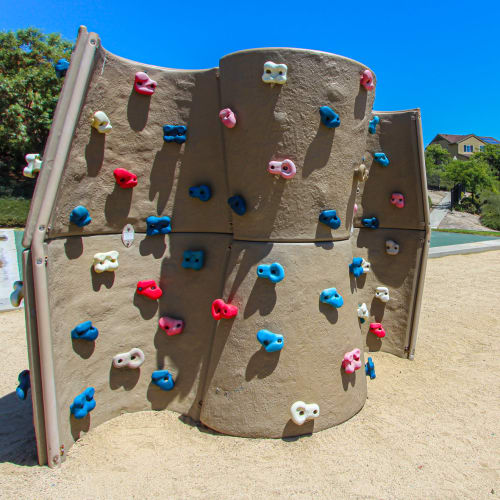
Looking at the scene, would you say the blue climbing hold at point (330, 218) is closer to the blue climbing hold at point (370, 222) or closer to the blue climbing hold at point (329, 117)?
the blue climbing hold at point (329, 117)

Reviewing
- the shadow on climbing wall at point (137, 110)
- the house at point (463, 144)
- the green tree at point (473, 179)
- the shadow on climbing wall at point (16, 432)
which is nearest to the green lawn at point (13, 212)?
the shadow on climbing wall at point (16, 432)

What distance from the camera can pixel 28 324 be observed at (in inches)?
114

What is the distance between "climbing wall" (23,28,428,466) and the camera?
311 centimetres

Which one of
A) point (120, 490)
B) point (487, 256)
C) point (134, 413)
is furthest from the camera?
point (487, 256)

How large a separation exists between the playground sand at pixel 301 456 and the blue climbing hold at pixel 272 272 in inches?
53.7

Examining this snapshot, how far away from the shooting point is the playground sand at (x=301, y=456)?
287 cm

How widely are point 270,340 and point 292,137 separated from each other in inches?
66.4

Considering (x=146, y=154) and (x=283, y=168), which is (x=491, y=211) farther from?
(x=146, y=154)

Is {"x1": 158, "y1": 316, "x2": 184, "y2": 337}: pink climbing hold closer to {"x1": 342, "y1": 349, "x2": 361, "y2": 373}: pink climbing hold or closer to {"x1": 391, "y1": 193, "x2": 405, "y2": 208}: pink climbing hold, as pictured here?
{"x1": 342, "y1": 349, "x2": 361, "y2": 373}: pink climbing hold

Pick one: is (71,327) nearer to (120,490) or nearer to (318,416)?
(120,490)

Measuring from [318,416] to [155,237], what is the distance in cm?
217

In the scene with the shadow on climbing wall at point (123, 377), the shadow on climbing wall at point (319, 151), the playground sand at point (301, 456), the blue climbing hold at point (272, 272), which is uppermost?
the shadow on climbing wall at point (319, 151)

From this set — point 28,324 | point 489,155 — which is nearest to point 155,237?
point 28,324

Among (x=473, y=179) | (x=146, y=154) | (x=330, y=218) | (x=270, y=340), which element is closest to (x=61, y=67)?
(x=146, y=154)
